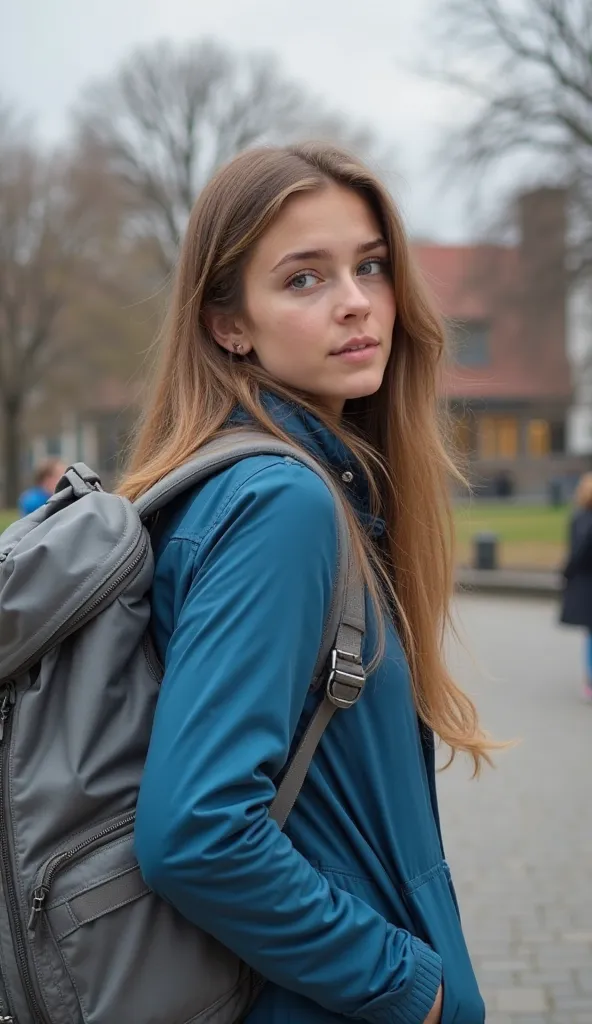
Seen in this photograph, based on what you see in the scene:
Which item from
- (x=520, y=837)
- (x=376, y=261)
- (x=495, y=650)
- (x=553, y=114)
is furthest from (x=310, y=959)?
(x=553, y=114)

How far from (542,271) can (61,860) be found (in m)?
28.4

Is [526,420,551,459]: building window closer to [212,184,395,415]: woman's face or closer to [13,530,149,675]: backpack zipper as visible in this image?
[212,184,395,415]: woman's face

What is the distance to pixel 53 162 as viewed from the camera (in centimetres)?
3875

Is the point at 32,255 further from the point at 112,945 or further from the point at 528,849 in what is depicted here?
the point at 112,945

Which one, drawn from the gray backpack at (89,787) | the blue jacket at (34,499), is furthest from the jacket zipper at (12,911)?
the blue jacket at (34,499)

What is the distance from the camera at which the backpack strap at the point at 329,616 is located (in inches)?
57.4

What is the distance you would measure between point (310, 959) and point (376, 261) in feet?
3.30

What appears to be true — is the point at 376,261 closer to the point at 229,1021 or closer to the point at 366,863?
the point at 366,863

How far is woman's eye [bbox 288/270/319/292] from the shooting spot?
1.68 meters

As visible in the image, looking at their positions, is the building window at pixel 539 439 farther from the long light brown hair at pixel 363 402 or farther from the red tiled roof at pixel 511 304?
the long light brown hair at pixel 363 402

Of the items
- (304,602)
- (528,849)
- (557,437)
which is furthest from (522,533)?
(557,437)

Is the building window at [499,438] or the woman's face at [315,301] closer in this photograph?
the woman's face at [315,301]

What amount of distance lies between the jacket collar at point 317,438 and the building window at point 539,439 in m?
53.8

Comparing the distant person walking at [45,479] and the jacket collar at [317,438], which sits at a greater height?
the jacket collar at [317,438]
